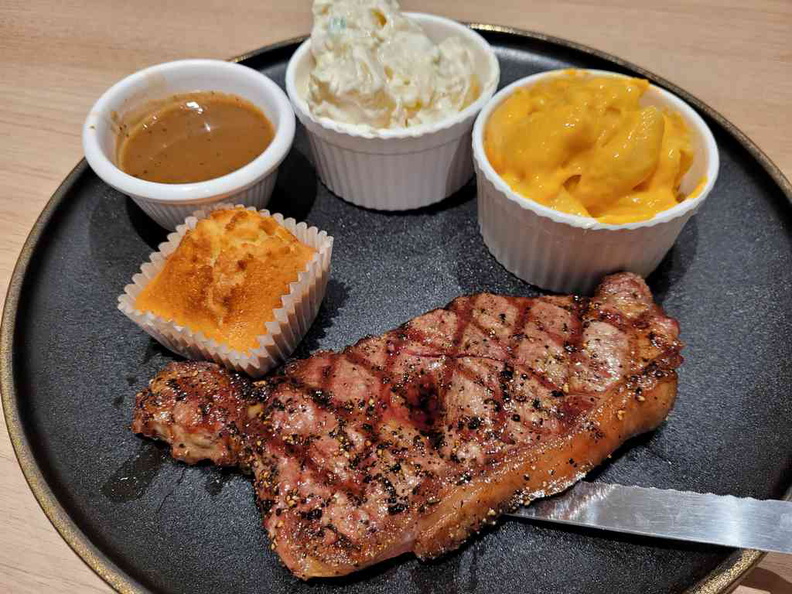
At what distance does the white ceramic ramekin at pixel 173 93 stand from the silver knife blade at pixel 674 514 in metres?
1.76

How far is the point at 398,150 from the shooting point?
2.70 metres

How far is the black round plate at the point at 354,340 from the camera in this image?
1.93m

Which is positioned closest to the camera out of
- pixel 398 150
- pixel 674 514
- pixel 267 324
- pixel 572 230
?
pixel 674 514

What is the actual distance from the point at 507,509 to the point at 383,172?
165 centimetres

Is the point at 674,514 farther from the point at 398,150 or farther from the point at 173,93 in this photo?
the point at 173,93

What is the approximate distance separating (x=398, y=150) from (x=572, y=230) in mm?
895

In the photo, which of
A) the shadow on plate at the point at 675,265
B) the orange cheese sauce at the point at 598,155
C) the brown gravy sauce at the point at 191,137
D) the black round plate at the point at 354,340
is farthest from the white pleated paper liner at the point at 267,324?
the shadow on plate at the point at 675,265

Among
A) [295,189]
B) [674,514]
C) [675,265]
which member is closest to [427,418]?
[674,514]

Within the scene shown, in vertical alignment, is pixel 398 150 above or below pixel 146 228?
above

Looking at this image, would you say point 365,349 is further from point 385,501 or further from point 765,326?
point 765,326

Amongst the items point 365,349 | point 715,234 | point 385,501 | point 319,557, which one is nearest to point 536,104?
point 715,234

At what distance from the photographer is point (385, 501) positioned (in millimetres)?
1808

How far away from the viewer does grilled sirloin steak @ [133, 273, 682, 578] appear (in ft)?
5.95

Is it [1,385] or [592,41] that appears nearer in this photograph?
[1,385]
